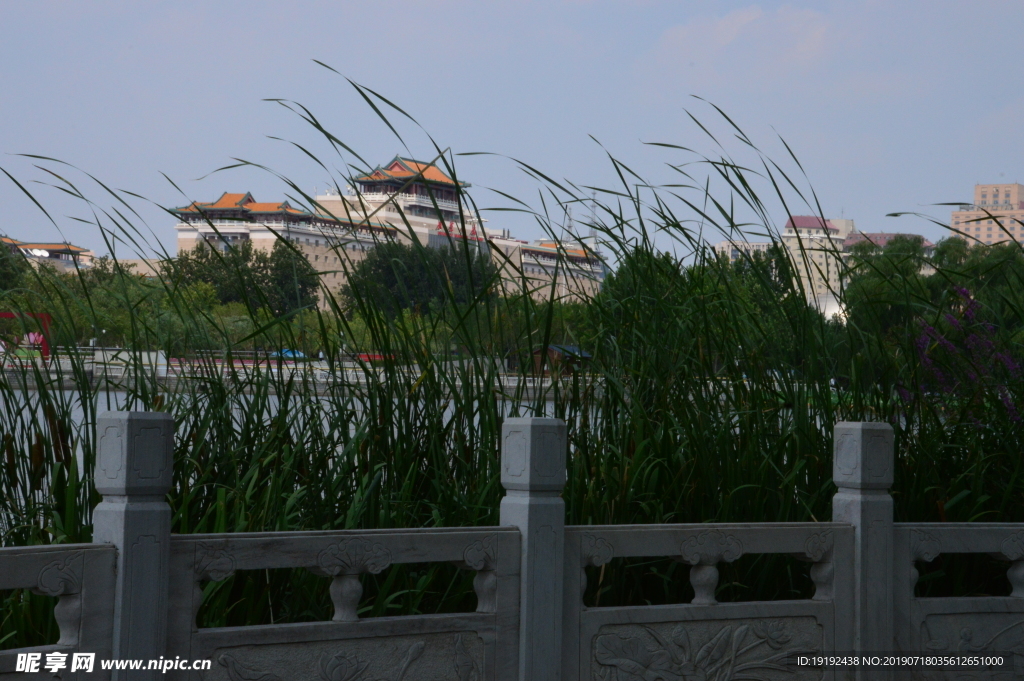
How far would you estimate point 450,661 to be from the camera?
2.38 metres

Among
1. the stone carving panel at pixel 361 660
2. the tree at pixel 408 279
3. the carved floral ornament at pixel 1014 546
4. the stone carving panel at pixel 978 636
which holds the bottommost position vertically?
the stone carving panel at pixel 978 636

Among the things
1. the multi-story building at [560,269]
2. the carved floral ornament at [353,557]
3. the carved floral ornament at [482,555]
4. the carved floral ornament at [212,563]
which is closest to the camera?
the carved floral ornament at [212,563]

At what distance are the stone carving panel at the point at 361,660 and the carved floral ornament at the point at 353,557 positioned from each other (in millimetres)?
158

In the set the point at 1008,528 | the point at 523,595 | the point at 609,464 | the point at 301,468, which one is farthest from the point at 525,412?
the point at 1008,528

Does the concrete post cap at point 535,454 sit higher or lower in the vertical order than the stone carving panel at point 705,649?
higher

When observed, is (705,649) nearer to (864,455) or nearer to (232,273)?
(864,455)

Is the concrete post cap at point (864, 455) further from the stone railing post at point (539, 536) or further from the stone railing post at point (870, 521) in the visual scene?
the stone railing post at point (539, 536)

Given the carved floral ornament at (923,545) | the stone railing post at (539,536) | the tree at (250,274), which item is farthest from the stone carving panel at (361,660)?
the carved floral ornament at (923,545)

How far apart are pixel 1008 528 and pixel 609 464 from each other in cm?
114

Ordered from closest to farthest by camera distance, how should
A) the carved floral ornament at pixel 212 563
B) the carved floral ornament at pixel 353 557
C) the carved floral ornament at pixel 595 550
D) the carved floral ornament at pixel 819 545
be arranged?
the carved floral ornament at pixel 212 563
the carved floral ornament at pixel 353 557
the carved floral ornament at pixel 595 550
the carved floral ornament at pixel 819 545

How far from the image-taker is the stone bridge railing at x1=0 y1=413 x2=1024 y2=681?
2.00 metres

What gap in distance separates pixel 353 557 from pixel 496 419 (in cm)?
77

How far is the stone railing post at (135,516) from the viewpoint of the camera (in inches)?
78.3

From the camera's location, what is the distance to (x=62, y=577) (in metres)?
1.96
